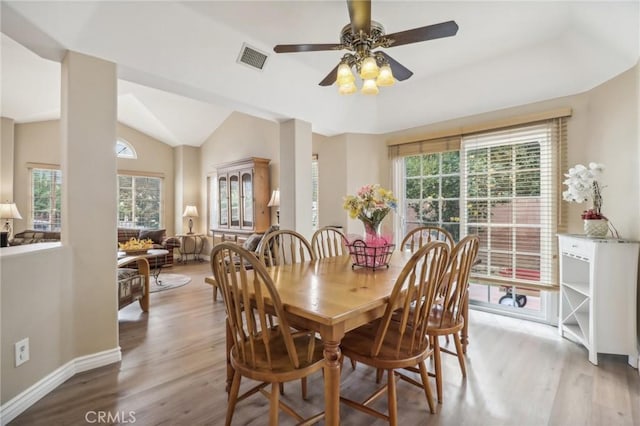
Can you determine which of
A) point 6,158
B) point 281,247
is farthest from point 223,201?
point 281,247

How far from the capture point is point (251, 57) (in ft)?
9.61

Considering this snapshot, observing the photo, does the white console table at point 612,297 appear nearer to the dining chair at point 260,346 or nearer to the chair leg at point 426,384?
the chair leg at point 426,384

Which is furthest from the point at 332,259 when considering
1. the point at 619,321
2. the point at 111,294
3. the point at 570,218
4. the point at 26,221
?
the point at 26,221

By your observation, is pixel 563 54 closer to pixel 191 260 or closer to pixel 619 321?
pixel 619 321

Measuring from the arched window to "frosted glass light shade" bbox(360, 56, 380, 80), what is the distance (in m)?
6.79

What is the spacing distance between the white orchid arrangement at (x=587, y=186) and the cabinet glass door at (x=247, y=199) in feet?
15.6

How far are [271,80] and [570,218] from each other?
3.34 meters

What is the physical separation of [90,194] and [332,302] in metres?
1.98

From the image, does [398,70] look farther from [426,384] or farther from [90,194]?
[90,194]

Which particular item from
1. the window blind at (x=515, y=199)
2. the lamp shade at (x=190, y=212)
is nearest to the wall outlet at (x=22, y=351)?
the window blind at (x=515, y=199)

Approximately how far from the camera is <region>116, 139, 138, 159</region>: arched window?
6830 millimetres

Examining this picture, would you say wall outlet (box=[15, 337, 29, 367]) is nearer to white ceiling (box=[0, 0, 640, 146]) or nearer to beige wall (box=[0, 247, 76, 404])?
beige wall (box=[0, 247, 76, 404])

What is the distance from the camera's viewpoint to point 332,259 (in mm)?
2545

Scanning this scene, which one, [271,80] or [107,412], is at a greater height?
[271,80]
